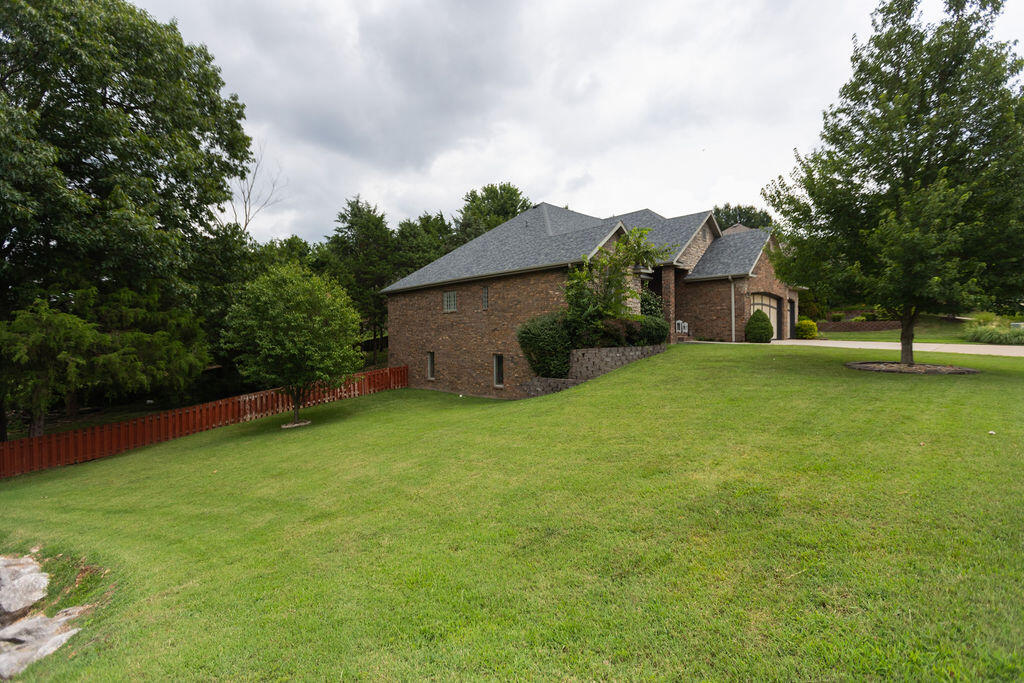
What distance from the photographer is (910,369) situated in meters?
11.2

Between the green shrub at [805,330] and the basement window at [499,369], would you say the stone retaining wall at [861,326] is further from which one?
the basement window at [499,369]

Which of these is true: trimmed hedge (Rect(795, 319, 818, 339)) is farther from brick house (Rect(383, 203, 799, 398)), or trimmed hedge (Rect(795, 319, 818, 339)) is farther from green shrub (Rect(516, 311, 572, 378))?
green shrub (Rect(516, 311, 572, 378))

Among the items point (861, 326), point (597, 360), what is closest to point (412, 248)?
point (597, 360)

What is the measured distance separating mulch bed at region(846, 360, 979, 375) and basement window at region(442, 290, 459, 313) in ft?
49.3

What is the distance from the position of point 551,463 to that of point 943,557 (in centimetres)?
428

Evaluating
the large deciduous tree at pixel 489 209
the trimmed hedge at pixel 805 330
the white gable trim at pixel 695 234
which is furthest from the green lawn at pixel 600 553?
the large deciduous tree at pixel 489 209

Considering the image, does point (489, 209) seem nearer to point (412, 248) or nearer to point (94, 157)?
point (412, 248)

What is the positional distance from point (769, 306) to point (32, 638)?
26.2m

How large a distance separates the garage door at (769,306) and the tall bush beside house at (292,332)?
750 inches

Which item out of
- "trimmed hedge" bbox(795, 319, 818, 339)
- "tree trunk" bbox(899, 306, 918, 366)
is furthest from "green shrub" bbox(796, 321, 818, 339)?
"tree trunk" bbox(899, 306, 918, 366)

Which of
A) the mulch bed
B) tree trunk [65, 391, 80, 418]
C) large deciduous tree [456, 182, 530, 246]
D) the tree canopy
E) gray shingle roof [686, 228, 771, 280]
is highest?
the tree canopy

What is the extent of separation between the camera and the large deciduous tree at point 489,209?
36469mm

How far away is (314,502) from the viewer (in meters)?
6.41

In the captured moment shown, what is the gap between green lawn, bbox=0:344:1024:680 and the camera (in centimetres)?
276
